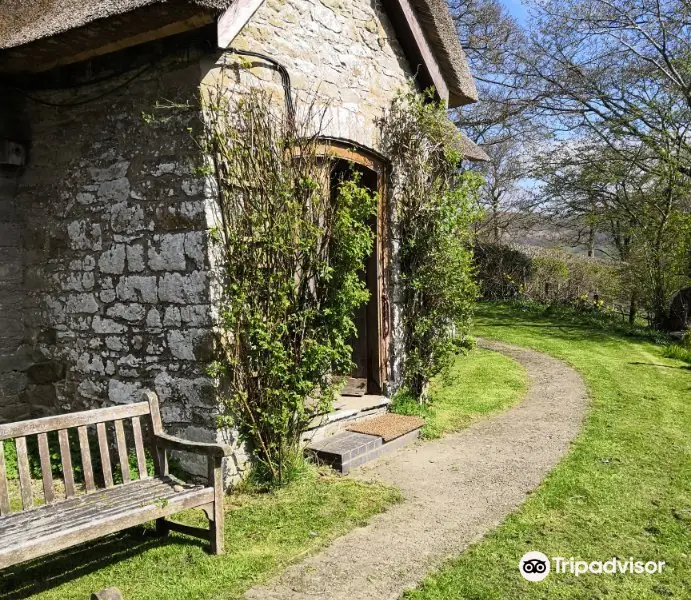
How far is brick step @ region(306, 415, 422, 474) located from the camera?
16.0ft

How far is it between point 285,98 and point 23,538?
3.59 metres

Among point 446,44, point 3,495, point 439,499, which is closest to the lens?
point 3,495

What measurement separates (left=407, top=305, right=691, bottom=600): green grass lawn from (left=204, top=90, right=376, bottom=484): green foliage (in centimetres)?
174

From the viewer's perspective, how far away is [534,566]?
130 inches

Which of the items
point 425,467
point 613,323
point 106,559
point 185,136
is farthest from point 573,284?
point 106,559

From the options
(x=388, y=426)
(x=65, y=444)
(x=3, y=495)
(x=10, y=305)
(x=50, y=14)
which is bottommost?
(x=388, y=426)

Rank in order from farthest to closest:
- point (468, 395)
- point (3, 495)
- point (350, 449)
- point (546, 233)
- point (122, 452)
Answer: point (546, 233) → point (468, 395) → point (350, 449) → point (122, 452) → point (3, 495)

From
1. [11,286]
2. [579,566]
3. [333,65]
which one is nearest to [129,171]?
[11,286]

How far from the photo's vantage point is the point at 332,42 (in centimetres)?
538

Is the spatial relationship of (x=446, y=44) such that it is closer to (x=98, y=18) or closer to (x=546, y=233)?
(x=98, y=18)

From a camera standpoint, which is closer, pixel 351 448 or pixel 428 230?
pixel 351 448

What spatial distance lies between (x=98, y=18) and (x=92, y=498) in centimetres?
302

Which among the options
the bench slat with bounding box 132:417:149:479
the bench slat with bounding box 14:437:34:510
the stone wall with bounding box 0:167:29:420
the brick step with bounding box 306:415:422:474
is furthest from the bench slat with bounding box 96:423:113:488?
the stone wall with bounding box 0:167:29:420

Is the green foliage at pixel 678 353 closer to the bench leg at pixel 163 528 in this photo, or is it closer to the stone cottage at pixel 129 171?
the stone cottage at pixel 129 171
